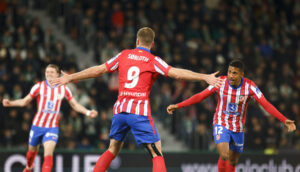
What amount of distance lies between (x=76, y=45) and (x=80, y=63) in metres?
0.96

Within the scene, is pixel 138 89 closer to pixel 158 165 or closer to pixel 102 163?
pixel 158 165

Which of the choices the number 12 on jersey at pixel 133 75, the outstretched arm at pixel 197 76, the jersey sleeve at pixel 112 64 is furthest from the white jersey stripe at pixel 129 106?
the outstretched arm at pixel 197 76

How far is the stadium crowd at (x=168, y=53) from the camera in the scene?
1282cm

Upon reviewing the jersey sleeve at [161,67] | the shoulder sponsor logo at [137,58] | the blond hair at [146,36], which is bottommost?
the jersey sleeve at [161,67]

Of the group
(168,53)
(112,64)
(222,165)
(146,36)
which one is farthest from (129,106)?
(168,53)

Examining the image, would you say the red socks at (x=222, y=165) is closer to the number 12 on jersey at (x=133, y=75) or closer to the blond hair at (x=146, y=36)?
the number 12 on jersey at (x=133, y=75)

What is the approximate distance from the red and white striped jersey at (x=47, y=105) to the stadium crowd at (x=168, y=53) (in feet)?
10.2

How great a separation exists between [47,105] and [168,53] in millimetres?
7199

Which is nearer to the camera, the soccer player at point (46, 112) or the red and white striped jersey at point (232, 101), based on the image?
the red and white striped jersey at point (232, 101)

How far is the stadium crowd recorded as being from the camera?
12.8 m

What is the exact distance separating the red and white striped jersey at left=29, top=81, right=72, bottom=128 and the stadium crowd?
123 inches

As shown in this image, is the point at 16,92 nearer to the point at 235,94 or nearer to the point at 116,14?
the point at 116,14

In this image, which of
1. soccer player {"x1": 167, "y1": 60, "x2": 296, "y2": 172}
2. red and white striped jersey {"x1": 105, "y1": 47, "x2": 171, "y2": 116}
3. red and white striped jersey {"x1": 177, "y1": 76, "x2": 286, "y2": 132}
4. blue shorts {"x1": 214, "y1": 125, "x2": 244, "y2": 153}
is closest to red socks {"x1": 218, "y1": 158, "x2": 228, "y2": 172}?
soccer player {"x1": 167, "y1": 60, "x2": 296, "y2": 172}

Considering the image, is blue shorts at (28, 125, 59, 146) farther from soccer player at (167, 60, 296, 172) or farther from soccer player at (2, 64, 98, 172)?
soccer player at (167, 60, 296, 172)
